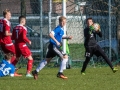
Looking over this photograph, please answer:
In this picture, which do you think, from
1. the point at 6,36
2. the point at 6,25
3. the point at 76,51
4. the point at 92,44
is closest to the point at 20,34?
the point at 6,25

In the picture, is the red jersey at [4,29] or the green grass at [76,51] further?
the green grass at [76,51]

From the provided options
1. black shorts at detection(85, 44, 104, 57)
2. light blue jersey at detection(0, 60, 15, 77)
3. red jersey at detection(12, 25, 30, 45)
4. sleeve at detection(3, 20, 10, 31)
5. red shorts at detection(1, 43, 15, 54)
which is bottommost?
light blue jersey at detection(0, 60, 15, 77)

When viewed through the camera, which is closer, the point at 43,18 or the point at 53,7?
the point at 43,18

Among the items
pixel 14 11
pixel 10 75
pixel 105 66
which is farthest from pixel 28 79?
pixel 14 11

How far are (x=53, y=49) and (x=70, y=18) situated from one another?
684cm

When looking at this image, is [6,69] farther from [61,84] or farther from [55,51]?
[61,84]

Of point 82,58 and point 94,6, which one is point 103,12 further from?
point 82,58

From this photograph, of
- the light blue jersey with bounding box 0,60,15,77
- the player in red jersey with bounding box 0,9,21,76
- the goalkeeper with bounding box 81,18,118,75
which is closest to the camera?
the light blue jersey with bounding box 0,60,15,77

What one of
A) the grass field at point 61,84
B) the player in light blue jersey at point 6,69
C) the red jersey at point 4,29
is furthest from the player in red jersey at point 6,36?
the grass field at point 61,84

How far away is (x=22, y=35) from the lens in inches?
622

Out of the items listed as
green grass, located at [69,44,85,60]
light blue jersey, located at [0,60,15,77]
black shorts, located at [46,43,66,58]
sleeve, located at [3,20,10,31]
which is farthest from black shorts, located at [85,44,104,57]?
green grass, located at [69,44,85,60]

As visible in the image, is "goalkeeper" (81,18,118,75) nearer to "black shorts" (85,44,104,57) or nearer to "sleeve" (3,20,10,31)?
"black shorts" (85,44,104,57)

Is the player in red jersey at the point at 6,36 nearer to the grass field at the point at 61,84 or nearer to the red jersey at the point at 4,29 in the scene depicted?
the red jersey at the point at 4,29

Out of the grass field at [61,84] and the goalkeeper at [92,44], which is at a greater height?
the goalkeeper at [92,44]
